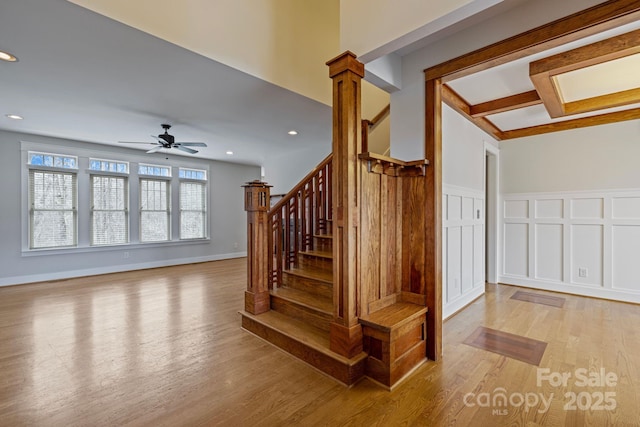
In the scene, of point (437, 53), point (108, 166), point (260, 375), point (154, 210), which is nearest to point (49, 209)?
point (108, 166)

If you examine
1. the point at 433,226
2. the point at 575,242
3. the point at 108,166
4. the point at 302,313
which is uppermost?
the point at 108,166

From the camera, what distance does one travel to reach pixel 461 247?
3.38 m

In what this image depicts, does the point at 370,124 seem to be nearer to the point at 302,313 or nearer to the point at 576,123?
the point at 576,123

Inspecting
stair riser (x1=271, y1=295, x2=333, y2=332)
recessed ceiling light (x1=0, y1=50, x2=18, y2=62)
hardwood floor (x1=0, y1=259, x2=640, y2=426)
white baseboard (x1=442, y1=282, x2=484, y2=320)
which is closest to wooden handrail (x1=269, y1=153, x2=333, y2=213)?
stair riser (x1=271, y1=295, x2=333, y2=332)

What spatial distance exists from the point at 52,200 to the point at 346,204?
6220 mm

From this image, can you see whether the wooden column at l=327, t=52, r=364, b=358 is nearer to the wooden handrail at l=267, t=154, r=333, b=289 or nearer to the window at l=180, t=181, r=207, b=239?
the wooden handrail at l=267, t=154, r=333, b=289

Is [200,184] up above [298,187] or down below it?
above

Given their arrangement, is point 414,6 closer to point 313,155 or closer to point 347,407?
point 347,407

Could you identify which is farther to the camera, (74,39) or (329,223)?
(329,223)

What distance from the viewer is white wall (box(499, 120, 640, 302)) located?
3.71m

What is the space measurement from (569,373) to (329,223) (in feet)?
8.95

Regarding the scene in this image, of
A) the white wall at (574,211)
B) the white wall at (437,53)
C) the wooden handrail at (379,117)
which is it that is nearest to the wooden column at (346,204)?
the white wall at (437,53)

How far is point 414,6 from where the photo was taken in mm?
1855

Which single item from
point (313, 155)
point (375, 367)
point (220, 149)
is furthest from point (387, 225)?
point (220, 149)
